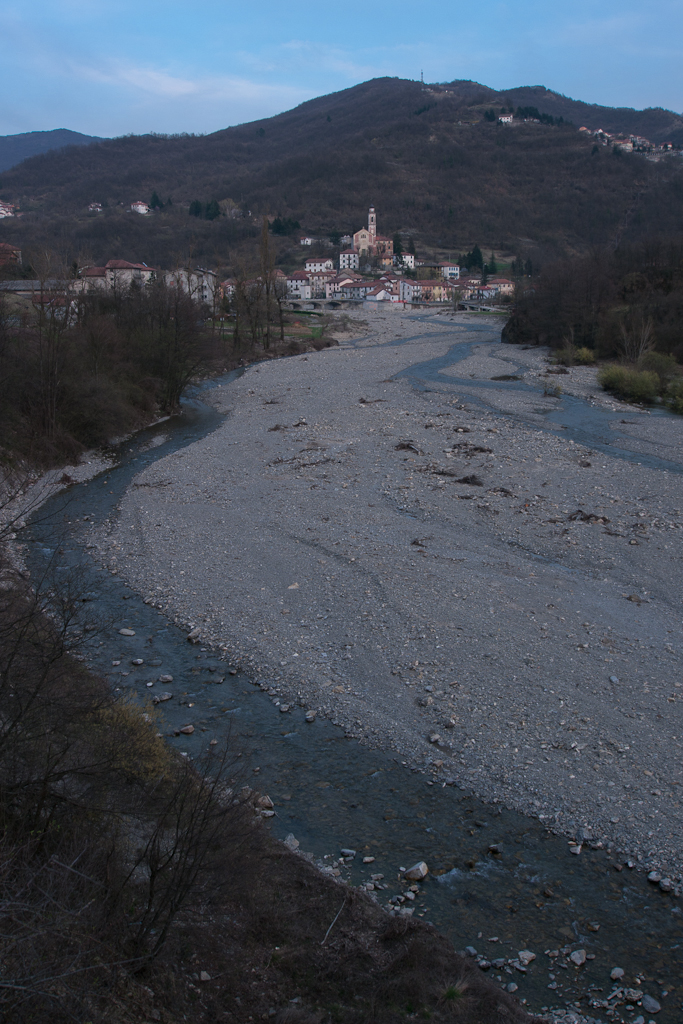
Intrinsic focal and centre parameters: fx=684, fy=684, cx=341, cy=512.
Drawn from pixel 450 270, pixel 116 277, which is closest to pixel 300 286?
pixel 450 270

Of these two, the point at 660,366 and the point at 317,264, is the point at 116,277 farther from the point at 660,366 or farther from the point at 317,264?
the point at 317,264

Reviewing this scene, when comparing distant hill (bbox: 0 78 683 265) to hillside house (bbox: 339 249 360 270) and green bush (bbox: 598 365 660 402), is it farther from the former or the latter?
green bush (bbox: 598 365 660 402)

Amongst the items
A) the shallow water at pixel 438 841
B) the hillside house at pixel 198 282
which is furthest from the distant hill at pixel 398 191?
the shallow water at pixel 438 841

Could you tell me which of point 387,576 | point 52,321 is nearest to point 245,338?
point 52,321

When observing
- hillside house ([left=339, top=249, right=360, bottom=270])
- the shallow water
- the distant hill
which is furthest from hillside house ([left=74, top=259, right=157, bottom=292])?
hillside house ([left=339, top=249, right=360, bottom=270])

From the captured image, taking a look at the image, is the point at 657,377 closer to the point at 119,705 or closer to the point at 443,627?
the point at 443,627

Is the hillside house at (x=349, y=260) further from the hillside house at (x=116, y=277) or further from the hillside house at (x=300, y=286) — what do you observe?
the hillside house at (x=116, y=277)
